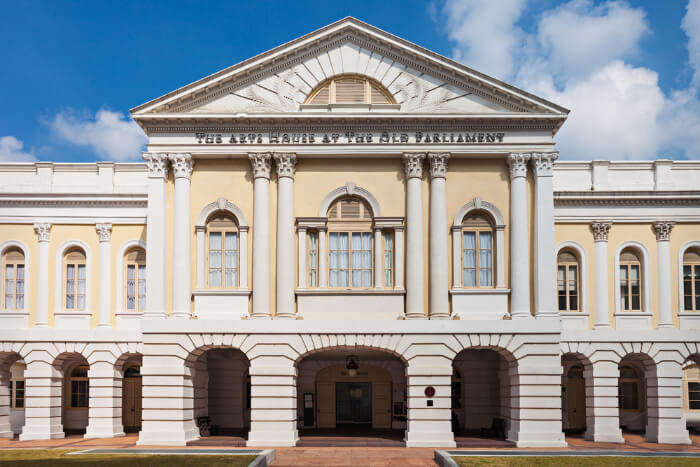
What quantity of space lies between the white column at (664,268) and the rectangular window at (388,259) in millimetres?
11324

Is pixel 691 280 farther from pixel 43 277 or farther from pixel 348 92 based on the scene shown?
pixel 43 277

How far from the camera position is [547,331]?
25953 millimetres

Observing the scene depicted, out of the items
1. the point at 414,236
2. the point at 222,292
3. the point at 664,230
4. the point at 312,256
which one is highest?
the point at 664,230

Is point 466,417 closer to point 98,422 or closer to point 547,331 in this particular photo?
point 547,331

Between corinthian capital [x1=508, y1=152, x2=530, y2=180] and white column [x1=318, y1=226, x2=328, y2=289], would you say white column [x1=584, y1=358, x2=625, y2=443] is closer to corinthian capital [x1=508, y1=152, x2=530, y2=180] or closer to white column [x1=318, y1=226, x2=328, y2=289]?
corinthian capital [x1=508, y1=152, x2=530, y2=180]

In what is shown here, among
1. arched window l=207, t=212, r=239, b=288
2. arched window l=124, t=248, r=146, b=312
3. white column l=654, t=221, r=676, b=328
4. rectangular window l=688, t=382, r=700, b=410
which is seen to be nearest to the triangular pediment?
arched window l=207, t=212, r=239, b=288

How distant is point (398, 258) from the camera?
26766 mm

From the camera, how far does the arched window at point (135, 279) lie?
30453 mm

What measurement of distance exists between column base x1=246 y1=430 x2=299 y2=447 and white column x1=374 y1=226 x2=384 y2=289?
6.12 meters

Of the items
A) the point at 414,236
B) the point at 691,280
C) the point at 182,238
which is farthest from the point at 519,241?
the point at 182,238

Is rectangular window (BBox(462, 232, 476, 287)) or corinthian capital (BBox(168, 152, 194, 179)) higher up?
corinthian capital (BBox(168, 152, 194, 179))

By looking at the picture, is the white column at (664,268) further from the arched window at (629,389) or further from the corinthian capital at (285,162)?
the corinthian capital at (285,162)

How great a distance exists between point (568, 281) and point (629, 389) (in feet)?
21.6

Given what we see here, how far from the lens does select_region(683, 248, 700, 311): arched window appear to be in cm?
2978
